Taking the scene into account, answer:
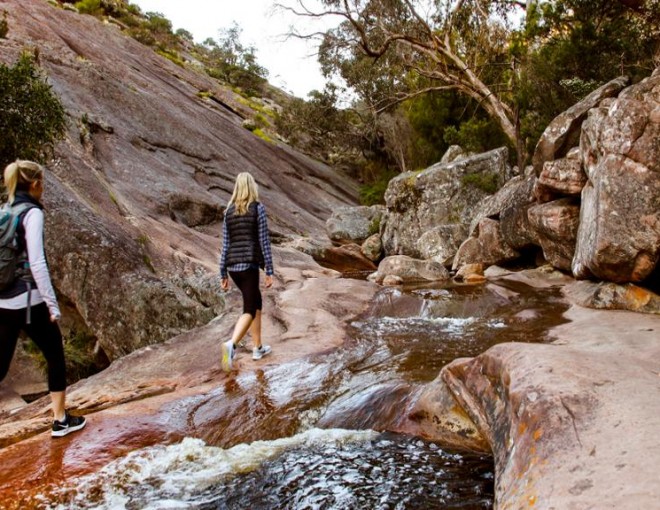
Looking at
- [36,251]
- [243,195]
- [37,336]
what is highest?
[243,195]

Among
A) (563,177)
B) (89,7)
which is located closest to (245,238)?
(563,177)

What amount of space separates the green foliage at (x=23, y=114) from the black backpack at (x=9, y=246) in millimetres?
6506

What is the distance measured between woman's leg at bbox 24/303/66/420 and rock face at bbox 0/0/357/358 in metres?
4.44

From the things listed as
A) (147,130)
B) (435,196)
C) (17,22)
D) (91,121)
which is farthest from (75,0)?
(435,196)

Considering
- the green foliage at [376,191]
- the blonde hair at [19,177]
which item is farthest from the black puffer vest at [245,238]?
the green foliage at [376,191]

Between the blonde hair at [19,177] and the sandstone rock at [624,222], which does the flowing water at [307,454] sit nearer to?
the sandstone rock at [624,222]

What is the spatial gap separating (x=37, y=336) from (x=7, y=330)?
251 mm

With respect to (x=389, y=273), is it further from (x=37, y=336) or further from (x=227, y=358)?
(x=37, y=336)

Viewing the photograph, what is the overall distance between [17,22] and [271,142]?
51.3ft

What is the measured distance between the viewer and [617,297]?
28.0ft

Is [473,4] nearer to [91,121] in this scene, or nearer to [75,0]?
[91,121]

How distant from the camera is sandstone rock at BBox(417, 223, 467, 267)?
1792 centimetres

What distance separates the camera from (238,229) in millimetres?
6652

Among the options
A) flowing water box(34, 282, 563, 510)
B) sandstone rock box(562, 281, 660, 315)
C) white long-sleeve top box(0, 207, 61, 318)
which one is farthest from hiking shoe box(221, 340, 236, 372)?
sandstone rock box(562, 281, 660, 315)
